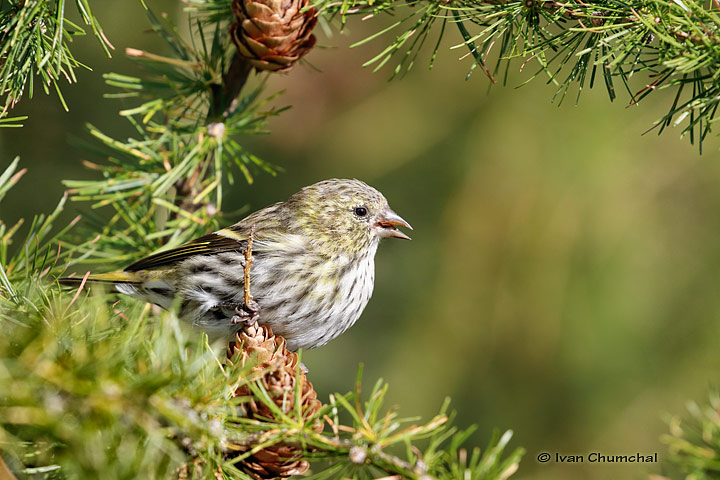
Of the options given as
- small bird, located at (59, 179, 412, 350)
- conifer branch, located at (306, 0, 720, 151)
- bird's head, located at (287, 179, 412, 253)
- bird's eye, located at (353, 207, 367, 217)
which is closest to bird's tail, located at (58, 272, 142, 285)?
small bird, located at (59, 179, 412, 350)

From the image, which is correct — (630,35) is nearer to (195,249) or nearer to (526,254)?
(195,249)

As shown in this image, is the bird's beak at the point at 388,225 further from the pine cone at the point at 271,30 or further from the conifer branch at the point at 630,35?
the conifer branch at the point at 630,35

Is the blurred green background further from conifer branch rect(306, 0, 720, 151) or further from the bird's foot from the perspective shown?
conifer branch rect(306, 0, 720, 151)

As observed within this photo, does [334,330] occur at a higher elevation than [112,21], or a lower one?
lower

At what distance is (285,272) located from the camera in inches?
96.0

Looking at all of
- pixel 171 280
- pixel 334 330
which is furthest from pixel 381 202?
pixel 171 280

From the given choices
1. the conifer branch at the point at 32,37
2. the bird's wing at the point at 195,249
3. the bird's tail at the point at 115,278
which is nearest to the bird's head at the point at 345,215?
the bird's wing at the point at 195,249

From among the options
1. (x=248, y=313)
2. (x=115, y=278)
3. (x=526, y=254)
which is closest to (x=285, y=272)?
(x=248, y=313)

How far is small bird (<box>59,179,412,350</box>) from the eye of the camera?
239 centimetres

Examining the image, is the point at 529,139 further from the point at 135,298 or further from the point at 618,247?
the point at 135,298

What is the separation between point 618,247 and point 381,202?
1878 mm

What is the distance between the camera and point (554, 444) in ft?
13.3

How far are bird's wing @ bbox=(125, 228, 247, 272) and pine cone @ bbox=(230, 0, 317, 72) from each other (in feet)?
2.04

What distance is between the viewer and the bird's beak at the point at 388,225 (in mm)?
2777
